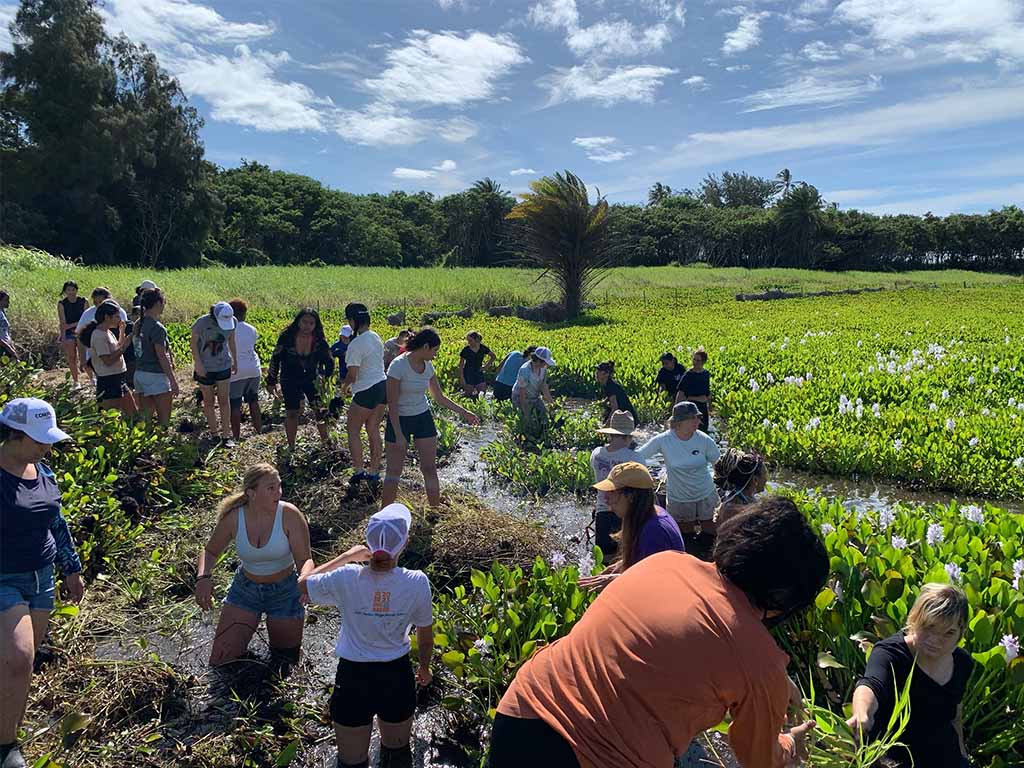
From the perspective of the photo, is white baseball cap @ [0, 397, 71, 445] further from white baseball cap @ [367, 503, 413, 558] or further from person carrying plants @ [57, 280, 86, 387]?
person carrying plants @ [57, 280, 86, 387]

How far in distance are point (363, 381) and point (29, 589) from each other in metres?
3.71

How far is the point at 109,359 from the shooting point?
754 centimetres

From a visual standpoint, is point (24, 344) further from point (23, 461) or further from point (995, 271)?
point (995, 271)

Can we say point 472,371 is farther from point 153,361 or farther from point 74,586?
point 74,586

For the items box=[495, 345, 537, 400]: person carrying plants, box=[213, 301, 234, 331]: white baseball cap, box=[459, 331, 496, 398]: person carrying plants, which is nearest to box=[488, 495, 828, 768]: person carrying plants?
box=[213, 301, 234, 331]: white baseball cap

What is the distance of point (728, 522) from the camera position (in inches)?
73.4

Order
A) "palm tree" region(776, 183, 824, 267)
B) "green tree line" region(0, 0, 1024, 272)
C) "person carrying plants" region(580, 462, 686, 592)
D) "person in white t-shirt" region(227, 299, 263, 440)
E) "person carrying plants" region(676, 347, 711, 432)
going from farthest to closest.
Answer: "palm tree" region(776, 183, 824, 267) < "green tree line" region(0, 0, 1024, 272) < "person carrying plants" region(676, 347, 711, 432) < "person in white t-shirt" region(227, 299, 263, 440) < "person carrying plants" region(580, 462, 686, 592)

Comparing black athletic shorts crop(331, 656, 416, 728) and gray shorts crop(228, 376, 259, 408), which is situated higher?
gray shorts crop(228, 376, 259, 408)

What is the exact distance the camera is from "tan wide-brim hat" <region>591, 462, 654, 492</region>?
349cm

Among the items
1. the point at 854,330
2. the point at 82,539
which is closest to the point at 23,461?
the point at 82,539

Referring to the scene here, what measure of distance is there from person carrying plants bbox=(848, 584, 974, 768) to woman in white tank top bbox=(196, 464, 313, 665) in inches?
111

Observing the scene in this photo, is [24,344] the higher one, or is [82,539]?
[24,344]

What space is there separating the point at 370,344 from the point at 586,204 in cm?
1878

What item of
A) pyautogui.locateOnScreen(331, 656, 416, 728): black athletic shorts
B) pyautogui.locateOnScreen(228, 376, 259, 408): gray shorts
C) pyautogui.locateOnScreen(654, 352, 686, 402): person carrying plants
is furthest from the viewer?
pyautogui.locateOnScreen(654, 352, 686, 402): person carrying plants
